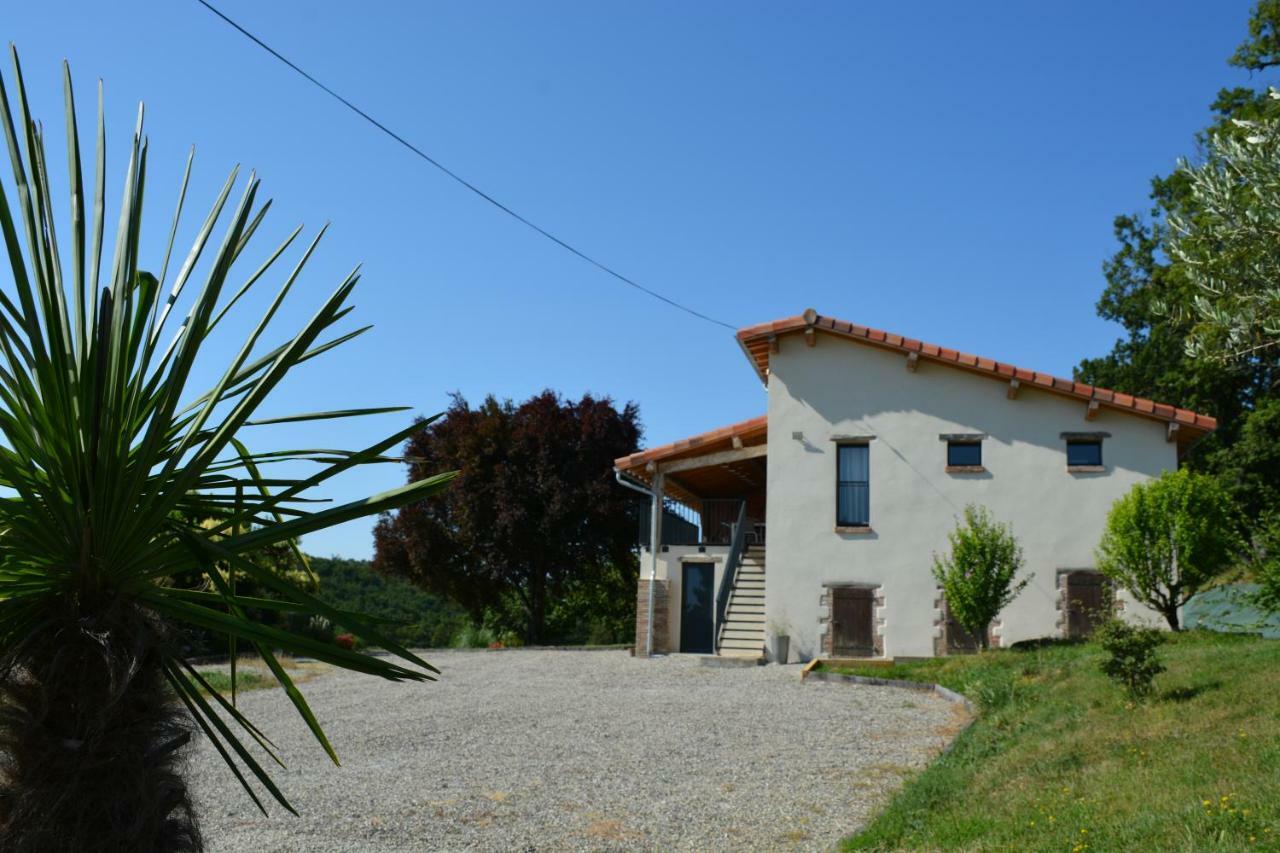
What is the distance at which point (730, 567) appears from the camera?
21.7m

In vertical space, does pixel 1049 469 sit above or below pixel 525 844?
above

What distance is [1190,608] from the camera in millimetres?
17734

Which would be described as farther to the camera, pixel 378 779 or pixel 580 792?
pixel 378 779

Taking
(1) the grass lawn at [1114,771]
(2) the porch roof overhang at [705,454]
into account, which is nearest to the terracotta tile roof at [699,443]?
(2) the porch roof overhang at [705,454]

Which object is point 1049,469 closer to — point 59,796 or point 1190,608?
point 1190,608

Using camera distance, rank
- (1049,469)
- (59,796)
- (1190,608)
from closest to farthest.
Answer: (59,796) → (1190,608) → (1049,469)

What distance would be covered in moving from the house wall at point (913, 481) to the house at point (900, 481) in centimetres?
3

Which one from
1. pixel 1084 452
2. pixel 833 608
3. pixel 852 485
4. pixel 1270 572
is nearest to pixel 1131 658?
pixel 1270 572

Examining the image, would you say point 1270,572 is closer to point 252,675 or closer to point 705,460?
point 705,460

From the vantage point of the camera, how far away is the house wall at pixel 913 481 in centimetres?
1938

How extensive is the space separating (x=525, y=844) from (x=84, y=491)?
5005 mm

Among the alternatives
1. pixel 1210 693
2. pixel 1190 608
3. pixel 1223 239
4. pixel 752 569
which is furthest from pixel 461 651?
pixel 1223 239

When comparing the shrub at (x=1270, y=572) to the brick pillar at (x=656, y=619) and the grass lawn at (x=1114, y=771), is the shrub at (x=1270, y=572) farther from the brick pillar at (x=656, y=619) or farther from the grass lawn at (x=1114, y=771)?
the brick pillar at (x=656, y=619)

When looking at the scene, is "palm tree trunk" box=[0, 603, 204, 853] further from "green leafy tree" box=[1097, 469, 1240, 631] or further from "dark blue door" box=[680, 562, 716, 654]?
"dark blue door" box=[680, 562, 716, 654]
